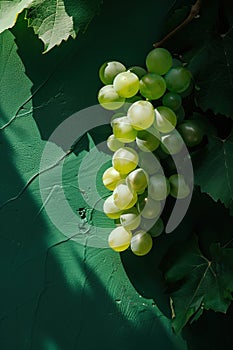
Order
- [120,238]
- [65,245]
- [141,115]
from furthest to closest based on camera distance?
[65,245]
[120,238]
[141,115]

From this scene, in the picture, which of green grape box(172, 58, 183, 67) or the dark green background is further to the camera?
the dark green background

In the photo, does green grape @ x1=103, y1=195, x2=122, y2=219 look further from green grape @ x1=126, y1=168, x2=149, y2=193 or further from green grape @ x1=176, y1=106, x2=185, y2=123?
green grape @ x1=176, y1=106, x2=185, y2=123

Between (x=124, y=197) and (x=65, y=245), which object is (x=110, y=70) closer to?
(x=124, y=197)

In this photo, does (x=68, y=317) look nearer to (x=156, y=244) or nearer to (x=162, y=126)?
(x=156, y=244)

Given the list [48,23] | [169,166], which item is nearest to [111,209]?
[169,166]

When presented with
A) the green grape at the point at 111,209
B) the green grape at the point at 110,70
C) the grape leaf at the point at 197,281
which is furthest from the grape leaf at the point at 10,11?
the grape leaf at the point at 197,281

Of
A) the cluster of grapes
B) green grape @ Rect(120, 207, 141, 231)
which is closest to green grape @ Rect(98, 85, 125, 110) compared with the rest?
the cluster of grapes

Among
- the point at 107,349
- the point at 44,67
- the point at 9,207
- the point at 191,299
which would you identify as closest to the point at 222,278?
the point at 191,299
